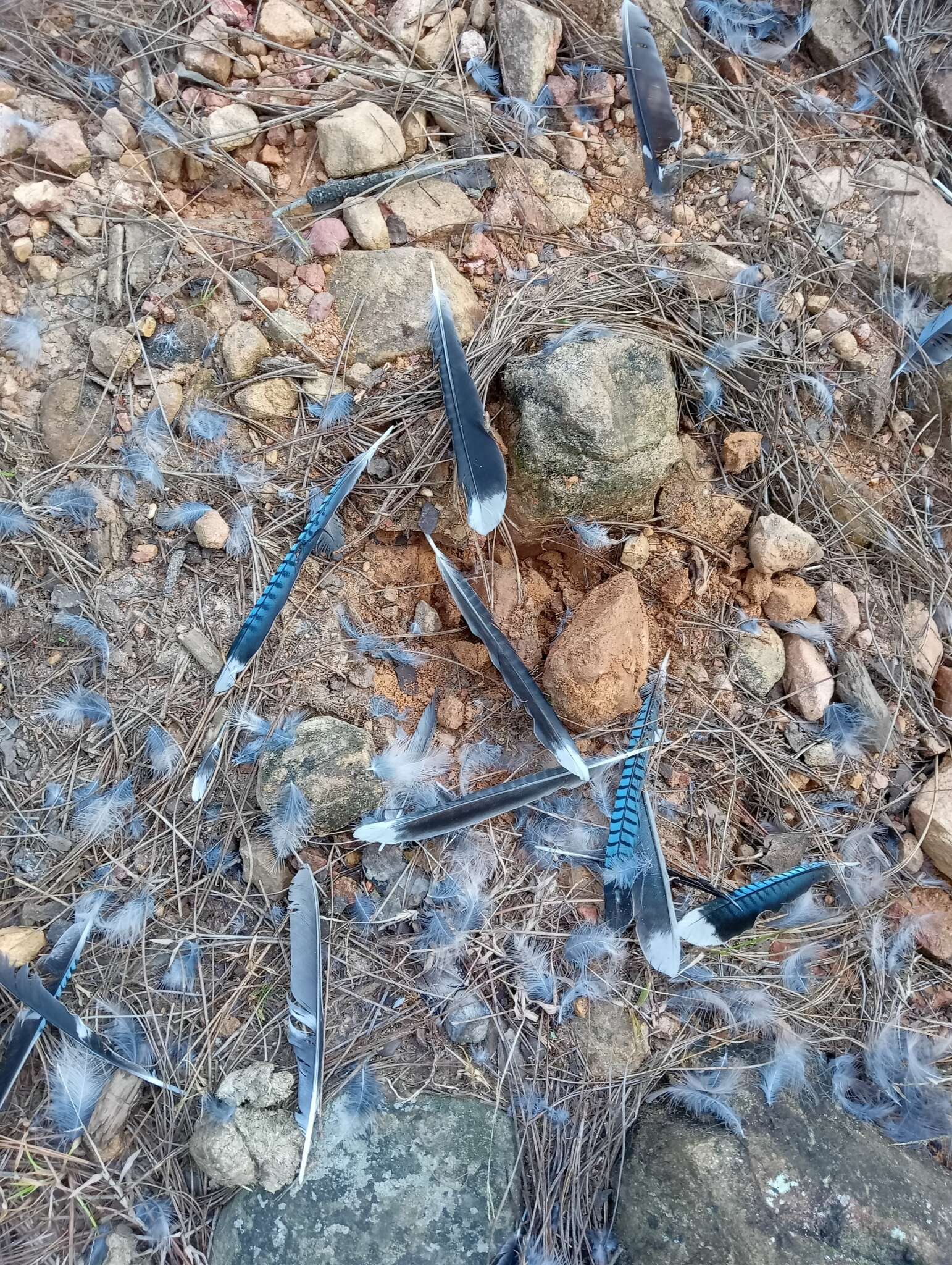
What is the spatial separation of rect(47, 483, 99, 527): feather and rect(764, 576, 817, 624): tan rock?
7.21 ft

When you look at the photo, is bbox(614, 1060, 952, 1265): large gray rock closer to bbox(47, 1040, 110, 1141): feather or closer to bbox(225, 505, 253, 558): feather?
bbox(47, 1040, 110, 1141): feather

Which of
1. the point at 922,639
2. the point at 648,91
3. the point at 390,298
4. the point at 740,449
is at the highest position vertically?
the point at 648,91

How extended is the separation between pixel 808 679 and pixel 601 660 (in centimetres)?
78

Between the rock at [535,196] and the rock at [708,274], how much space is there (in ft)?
1.38

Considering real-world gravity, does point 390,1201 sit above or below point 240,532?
below

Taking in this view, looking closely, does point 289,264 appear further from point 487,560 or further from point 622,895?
point 622,895

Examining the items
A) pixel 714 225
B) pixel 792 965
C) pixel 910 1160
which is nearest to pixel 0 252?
pixel 714 225

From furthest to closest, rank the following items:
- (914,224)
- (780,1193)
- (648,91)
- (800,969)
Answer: (914,224) → (648,91) → (800,969) → (780,1193)

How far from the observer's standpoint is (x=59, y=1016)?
211cm

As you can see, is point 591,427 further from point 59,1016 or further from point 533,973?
point 59,1016

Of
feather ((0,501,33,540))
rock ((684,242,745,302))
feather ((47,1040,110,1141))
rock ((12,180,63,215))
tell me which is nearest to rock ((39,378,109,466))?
feather ((0,501,33,540))

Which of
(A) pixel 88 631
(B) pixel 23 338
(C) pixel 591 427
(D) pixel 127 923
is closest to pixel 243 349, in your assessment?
(B) pixel 23 338

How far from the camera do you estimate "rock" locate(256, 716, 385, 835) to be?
225cm

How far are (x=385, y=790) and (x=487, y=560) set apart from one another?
0.81 metres
